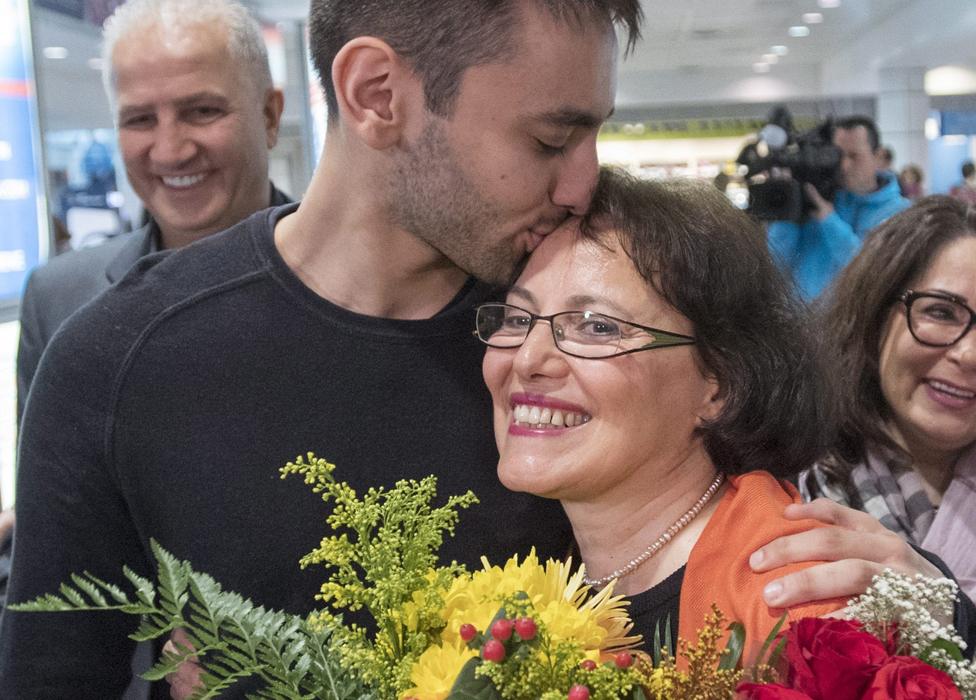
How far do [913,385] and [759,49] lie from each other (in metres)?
15.6

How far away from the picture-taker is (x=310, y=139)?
8383 mm

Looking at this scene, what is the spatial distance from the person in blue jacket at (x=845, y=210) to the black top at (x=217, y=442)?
2266mm

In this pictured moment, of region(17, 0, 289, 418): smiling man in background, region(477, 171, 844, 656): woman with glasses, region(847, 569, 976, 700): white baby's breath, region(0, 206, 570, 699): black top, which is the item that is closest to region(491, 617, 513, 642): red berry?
region(847, 569, 976, 700): white baby's breath

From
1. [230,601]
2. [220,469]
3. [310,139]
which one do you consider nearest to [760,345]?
[220,469]

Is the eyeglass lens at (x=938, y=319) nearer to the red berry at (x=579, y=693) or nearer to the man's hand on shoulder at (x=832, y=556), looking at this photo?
the man's hand on shoulder at (x=832, y=556)

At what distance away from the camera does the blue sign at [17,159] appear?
120 inches

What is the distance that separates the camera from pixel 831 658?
810 millimetres

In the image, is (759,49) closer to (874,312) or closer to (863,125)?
(863,125)

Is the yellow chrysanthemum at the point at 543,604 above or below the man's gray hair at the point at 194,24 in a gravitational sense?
below

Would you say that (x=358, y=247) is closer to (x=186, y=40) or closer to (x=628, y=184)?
(x=628, y=184)

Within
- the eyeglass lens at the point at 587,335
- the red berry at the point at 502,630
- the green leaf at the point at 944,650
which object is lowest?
the green leaf at the point at 944,650

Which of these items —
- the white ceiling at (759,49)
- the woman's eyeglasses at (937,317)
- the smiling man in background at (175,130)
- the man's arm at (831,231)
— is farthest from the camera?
the white ceiling at (759,49)

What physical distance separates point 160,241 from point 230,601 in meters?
1.98

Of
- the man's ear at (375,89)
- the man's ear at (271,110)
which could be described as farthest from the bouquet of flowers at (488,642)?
the man's ear at (271,110)
